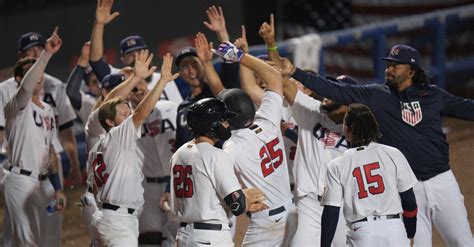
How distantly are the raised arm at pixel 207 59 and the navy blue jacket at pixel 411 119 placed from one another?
0.80 meters

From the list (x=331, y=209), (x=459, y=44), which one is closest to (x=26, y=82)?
(x=331, y=209)

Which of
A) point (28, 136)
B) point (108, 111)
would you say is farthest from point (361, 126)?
point (28, 136)

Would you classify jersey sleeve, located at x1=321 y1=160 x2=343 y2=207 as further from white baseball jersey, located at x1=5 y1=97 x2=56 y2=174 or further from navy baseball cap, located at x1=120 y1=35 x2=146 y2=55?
navy baseball cap, located at x1=120 y1=35 x2=146 y2=55

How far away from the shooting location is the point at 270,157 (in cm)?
705

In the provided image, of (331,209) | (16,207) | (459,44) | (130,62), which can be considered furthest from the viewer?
(459,44)

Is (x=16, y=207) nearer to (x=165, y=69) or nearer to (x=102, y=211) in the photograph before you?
(x=102, y=211)

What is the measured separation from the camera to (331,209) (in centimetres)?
655

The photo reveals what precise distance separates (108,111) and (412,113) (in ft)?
6.45

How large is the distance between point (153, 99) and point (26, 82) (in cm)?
110

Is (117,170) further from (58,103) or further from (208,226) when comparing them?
(58,103)

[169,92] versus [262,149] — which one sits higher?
[169,92]

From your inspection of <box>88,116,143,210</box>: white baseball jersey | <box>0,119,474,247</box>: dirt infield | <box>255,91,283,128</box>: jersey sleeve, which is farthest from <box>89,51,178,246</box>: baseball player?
<box>0,119,474,247</box>: dirt infield

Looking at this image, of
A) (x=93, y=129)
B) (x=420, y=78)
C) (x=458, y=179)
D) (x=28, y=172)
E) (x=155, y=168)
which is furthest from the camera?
(x=458, y=179)

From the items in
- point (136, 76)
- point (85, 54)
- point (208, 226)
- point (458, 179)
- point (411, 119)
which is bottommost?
point (458, 179)
